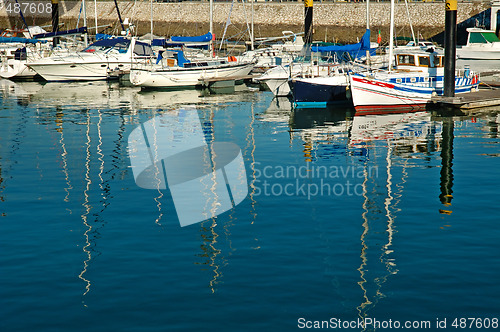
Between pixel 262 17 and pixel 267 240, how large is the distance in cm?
6885

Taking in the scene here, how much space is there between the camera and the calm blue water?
10586mm

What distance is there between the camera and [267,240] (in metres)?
13.8

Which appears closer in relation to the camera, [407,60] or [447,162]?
[447,162]

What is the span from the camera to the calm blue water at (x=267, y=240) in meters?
10.6

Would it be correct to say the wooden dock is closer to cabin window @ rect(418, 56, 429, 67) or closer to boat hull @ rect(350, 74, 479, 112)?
boat hull @ rect(350, 74, 479, 112)

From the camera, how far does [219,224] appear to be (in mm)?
14875

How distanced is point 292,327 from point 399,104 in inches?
922

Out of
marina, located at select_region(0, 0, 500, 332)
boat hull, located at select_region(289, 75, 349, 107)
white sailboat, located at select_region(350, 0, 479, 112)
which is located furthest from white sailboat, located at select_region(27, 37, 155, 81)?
white sailboat, located at select_region(350, 0, 479, 112)

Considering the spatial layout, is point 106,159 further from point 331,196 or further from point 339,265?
point 339,265

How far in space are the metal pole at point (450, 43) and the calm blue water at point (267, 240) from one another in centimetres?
606

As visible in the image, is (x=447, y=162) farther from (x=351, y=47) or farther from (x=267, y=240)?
(x=351, y=47)

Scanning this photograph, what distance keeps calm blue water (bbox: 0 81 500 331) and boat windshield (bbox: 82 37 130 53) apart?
78.2 feet

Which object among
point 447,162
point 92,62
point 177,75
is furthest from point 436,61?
point 92,62

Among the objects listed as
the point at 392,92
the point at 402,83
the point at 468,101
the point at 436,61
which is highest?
the point at 436,61
